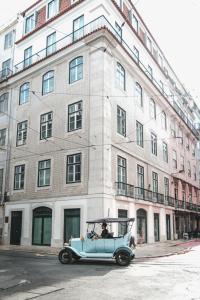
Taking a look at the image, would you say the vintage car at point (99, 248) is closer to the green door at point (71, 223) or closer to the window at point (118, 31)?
the green door at point (71, 223)

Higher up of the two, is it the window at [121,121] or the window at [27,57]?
the window at [27,57]

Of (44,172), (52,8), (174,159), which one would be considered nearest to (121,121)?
(44,172)

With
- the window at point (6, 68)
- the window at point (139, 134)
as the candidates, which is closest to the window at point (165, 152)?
the window at point (139, 134)

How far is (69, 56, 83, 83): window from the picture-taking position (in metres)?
25.4

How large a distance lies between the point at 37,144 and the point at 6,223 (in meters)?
7.07

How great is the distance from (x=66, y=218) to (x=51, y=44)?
1476 cm

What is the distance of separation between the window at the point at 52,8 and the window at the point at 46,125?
951 centimetres

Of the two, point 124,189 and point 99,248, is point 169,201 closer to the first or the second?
point 124,189

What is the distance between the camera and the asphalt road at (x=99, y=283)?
8.14m

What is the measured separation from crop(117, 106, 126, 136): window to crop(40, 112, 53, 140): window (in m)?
5.34

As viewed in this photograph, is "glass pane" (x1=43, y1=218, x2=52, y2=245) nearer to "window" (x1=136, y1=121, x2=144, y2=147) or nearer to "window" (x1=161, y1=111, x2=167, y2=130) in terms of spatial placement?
"window" (x1=136, y1=121, x2=144, y2=147)

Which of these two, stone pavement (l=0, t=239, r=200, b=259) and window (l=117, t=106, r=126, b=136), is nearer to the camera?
stone pavement (l=0, t=239, r=200, b=259)

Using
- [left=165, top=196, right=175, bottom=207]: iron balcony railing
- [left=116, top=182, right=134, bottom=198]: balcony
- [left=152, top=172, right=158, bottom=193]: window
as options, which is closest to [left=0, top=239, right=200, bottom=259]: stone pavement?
[left=116, top=182, right=134, bottom=198]: balcony

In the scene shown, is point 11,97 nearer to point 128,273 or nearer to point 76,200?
point 76,200
